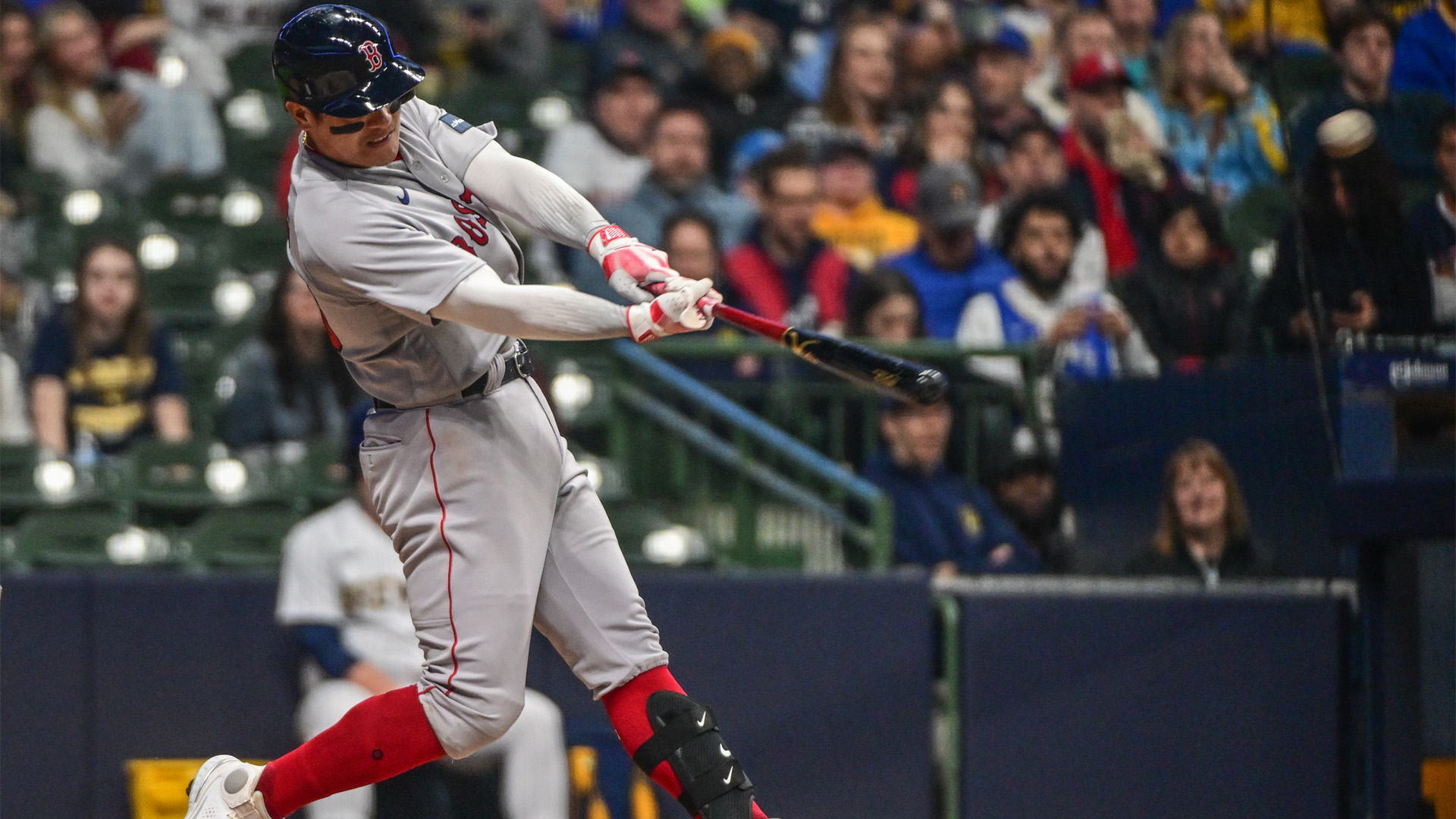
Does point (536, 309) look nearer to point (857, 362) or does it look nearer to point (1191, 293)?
point (857, 362)

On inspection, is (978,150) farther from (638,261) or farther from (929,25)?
(638,261)

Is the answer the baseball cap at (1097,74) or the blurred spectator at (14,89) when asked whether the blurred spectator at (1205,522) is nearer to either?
the baseball cap at (1097,74)

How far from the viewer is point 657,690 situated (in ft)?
10.3

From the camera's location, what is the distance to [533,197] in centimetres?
302

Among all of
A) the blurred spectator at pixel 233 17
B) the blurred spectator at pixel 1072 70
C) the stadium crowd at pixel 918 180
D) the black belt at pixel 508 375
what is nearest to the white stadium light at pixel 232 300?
the stadium crowd at pixel 918 180

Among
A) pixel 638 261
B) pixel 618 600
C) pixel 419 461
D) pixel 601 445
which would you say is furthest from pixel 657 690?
pixel 601 445

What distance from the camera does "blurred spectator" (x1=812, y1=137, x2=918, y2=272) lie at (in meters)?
6.68

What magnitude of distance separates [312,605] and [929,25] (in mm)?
4803

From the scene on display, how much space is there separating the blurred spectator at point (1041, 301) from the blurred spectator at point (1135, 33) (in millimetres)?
1475

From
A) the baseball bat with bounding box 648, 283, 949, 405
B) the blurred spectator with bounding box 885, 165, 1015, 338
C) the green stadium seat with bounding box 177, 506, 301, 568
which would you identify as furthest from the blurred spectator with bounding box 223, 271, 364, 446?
the baseball bat with bounding box 648, 283, 949, 405

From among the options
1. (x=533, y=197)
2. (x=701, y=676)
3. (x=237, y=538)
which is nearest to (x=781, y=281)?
(x=701, y=676)

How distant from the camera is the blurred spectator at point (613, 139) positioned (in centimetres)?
711

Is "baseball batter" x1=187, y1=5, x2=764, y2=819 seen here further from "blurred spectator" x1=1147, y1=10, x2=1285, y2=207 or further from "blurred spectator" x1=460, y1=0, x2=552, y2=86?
"blurred spectator" x1=460, y1=0, x2=552, y2=86

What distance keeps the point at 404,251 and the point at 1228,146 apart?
394cm
